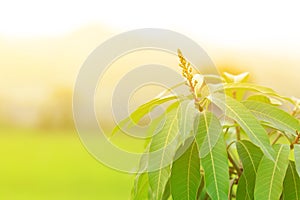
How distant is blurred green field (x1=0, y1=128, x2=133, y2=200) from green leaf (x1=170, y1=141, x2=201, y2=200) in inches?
119

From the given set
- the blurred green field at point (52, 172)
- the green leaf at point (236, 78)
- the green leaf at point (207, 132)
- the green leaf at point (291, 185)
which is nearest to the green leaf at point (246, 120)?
the green leaf at point (207, 132)

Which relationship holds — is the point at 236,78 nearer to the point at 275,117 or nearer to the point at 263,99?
the point at 263,99

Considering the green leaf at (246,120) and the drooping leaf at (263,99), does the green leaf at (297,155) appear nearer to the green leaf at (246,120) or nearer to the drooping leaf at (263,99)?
the green leaf at (246,120)

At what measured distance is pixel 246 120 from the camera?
0.97m

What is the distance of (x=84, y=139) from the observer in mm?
1057

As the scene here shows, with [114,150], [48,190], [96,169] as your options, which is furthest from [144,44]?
[96,169]

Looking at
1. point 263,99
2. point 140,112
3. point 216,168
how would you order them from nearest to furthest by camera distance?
point 216,168 → point 140,112 → point 263,99

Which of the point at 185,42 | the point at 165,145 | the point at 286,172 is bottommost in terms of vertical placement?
the point at 286,172

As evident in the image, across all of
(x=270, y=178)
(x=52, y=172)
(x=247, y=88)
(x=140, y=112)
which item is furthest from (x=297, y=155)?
(x=52, y=172)

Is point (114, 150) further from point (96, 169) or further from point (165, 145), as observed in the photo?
point (96, 169)

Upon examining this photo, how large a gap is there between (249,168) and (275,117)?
11 cm

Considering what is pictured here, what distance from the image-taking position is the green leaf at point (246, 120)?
0.94 metres

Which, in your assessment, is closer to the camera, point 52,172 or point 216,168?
point 216,168

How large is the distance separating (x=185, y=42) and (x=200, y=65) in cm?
9
